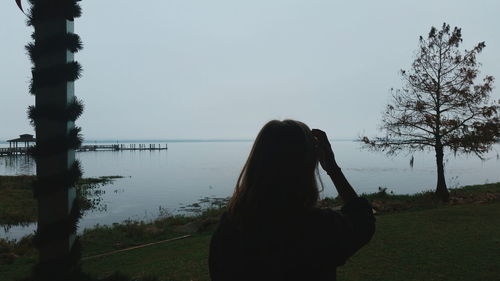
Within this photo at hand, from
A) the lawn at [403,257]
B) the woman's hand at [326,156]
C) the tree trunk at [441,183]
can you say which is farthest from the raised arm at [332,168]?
the tree trunk at [441,183]

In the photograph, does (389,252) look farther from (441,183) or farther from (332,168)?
(441,183)

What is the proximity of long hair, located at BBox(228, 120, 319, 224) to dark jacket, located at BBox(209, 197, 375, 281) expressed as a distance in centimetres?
5

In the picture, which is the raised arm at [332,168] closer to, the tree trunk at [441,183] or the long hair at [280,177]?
the long hair at [280,177]

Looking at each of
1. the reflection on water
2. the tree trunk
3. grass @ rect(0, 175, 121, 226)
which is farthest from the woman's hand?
the reflection on water

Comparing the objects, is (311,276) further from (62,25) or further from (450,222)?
(450,222)

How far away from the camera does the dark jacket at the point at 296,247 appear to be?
159cm

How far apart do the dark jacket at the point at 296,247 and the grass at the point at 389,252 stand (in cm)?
376

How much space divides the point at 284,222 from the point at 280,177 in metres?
0.19

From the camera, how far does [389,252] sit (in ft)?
27.1

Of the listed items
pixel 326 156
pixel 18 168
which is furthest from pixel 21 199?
pixel 18 168

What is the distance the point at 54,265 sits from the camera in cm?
204

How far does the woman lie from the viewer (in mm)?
1593

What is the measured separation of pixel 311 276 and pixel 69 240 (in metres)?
1.30

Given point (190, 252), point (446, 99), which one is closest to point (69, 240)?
point (190, 252)
